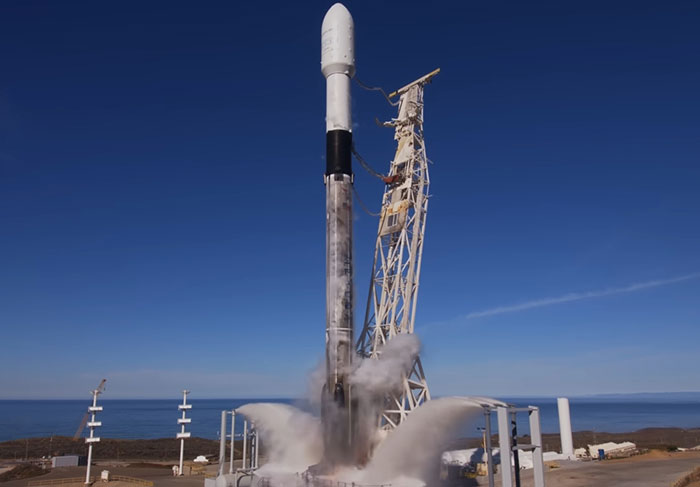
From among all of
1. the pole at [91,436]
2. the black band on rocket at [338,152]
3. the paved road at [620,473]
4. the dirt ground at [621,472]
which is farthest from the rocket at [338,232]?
the pole at [91,436]

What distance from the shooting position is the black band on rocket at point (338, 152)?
31.4 m

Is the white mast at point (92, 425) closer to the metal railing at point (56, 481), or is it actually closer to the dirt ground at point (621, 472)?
the metal railing at point (56, 481)

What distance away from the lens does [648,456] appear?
52.2 metres

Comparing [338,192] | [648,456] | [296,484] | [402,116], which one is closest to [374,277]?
[338,192]

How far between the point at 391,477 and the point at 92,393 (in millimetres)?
26112

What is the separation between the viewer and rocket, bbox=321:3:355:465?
2850cm

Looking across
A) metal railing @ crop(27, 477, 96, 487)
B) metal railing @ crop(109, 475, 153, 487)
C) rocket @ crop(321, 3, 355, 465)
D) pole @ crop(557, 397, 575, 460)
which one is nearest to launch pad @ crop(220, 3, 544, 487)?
rocket @ crop(321, 3, 355, 465)

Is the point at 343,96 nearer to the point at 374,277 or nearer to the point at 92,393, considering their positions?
the point at 374,277

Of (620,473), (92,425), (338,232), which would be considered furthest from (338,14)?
(620,473)

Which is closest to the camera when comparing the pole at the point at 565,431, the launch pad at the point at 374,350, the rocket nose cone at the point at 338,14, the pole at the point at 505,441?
the pole at the point at 505,441

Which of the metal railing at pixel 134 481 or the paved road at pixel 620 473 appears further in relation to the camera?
the paved road at pixel 620 473

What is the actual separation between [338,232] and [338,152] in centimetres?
465

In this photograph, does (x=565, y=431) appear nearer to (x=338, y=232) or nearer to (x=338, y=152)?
(x=338, y=232)

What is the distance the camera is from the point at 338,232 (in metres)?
30.8
